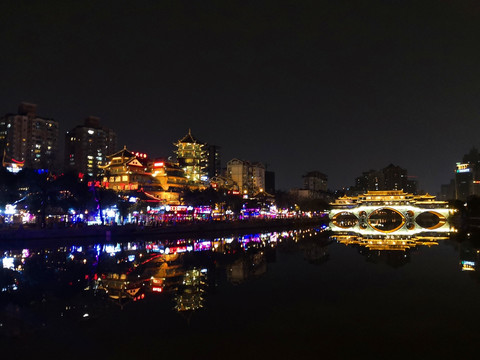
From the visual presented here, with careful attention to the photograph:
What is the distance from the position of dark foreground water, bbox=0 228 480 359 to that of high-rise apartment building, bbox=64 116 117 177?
11332 centimetres

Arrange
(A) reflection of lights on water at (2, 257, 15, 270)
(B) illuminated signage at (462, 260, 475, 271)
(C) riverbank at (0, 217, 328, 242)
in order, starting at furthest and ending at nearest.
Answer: (C) riverbank at (0, 217, 328, 242) < (B) illuminated signage at (462, 260, 475, 271) < (A) reflection of lights on water at (2, 257, 15, 270)

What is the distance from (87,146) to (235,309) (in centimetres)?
13248

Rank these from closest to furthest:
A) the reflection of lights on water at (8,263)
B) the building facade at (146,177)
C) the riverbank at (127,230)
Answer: the reflection of lights on water at (8,263) → the riverbank at (127,230) → the building facade at (146,177)

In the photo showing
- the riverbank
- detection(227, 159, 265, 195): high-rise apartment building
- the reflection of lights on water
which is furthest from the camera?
detection(227, 159, 265, 195): high-rise apartment building

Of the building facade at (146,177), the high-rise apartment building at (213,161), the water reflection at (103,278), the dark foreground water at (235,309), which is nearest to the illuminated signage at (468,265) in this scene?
the dark foreground water at (235,309)

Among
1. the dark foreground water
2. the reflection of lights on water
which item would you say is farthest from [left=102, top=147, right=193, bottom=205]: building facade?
the dark foreground water

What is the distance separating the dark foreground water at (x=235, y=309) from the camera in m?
11.3

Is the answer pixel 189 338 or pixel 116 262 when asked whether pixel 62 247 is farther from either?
pixel 189 338

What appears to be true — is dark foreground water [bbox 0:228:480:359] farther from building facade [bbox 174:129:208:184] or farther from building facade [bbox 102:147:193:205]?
building facade [bbox 174:129:208:184]

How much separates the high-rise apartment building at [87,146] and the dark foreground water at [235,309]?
113324 mm

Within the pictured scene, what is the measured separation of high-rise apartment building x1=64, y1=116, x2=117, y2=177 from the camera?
136750mm

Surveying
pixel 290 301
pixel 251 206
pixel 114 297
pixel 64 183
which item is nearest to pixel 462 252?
pixel 290 301

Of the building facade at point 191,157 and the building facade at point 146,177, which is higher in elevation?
the building facade at point 191,157

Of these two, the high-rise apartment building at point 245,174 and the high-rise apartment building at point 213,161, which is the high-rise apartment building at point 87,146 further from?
the high-rise apartment building at point 245,174
